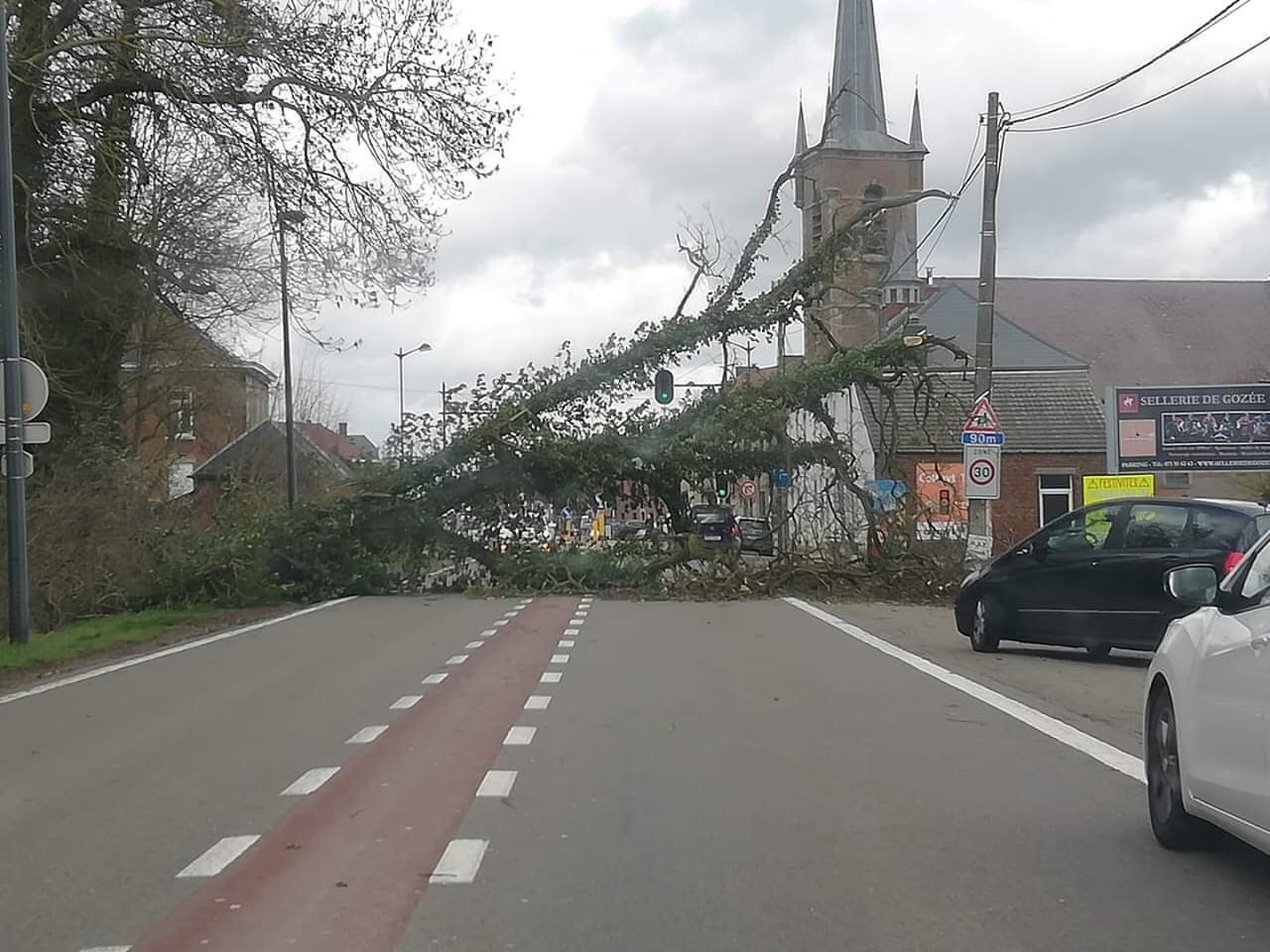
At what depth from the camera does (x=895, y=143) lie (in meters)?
72.4

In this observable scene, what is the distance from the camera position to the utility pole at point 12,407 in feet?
52.4

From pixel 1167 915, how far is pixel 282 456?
54.8 meters

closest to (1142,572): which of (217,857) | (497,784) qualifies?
(497,784)

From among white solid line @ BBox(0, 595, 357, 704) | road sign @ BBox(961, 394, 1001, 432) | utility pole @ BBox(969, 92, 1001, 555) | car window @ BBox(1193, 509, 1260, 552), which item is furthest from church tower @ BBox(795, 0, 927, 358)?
car window @ BBox(1193, 509, 1260, 552)

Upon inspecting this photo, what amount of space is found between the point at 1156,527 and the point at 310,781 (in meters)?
9.19

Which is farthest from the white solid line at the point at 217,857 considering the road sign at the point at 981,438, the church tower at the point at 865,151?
the church tower at the point at 865,151

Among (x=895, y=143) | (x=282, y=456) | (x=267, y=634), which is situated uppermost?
(x=895, y=143)

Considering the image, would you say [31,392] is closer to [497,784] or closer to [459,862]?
[497,784]

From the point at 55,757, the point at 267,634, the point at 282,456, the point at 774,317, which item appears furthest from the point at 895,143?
the point at 55,757

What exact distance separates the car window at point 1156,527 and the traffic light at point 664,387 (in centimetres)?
1400

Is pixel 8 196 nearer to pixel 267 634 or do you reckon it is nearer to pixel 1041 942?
pixel 267 634

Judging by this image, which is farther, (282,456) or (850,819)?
(282,456)

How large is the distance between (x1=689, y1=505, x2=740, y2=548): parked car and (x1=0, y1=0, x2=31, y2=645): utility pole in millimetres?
14175

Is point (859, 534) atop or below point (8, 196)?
below
